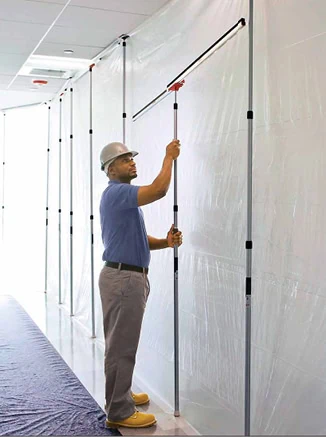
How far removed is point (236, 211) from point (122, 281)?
0.66 metres

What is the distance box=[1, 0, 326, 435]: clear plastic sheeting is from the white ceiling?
0.18 m

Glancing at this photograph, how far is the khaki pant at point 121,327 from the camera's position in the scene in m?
2.96


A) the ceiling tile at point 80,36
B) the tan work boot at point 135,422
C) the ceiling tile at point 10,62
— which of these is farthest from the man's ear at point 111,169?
the ceiling tile at point 10,62

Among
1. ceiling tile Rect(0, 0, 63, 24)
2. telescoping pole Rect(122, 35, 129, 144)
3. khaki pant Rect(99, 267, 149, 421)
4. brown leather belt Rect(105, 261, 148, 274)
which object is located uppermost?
ceiling tile Rect(0, 0, 63, 24)

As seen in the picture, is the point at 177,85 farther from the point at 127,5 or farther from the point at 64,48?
the point at 64,48

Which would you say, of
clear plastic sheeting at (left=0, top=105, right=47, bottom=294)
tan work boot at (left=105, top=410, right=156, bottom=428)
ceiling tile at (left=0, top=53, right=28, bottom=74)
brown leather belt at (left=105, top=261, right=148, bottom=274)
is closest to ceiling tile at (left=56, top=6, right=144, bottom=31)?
ceiling tile at (left=0, top=53, right=28, bottom=74)

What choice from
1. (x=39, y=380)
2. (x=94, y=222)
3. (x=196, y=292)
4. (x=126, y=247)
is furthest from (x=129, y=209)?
(x=94, y=222)

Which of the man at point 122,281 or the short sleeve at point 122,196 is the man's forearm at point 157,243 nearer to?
the man at point 122,281

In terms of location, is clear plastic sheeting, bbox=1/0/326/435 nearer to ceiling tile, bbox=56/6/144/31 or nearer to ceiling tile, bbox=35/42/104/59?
ceiling tile, bbox=56/6/144/31

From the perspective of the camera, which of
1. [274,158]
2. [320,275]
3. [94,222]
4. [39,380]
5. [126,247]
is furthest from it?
[94,222]

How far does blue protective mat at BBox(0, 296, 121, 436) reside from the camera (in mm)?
3104

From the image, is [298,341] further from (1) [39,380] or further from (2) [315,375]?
(1) [39,380]

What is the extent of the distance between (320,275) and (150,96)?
Result: 7.04 feet

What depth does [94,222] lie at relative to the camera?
5.43 m
